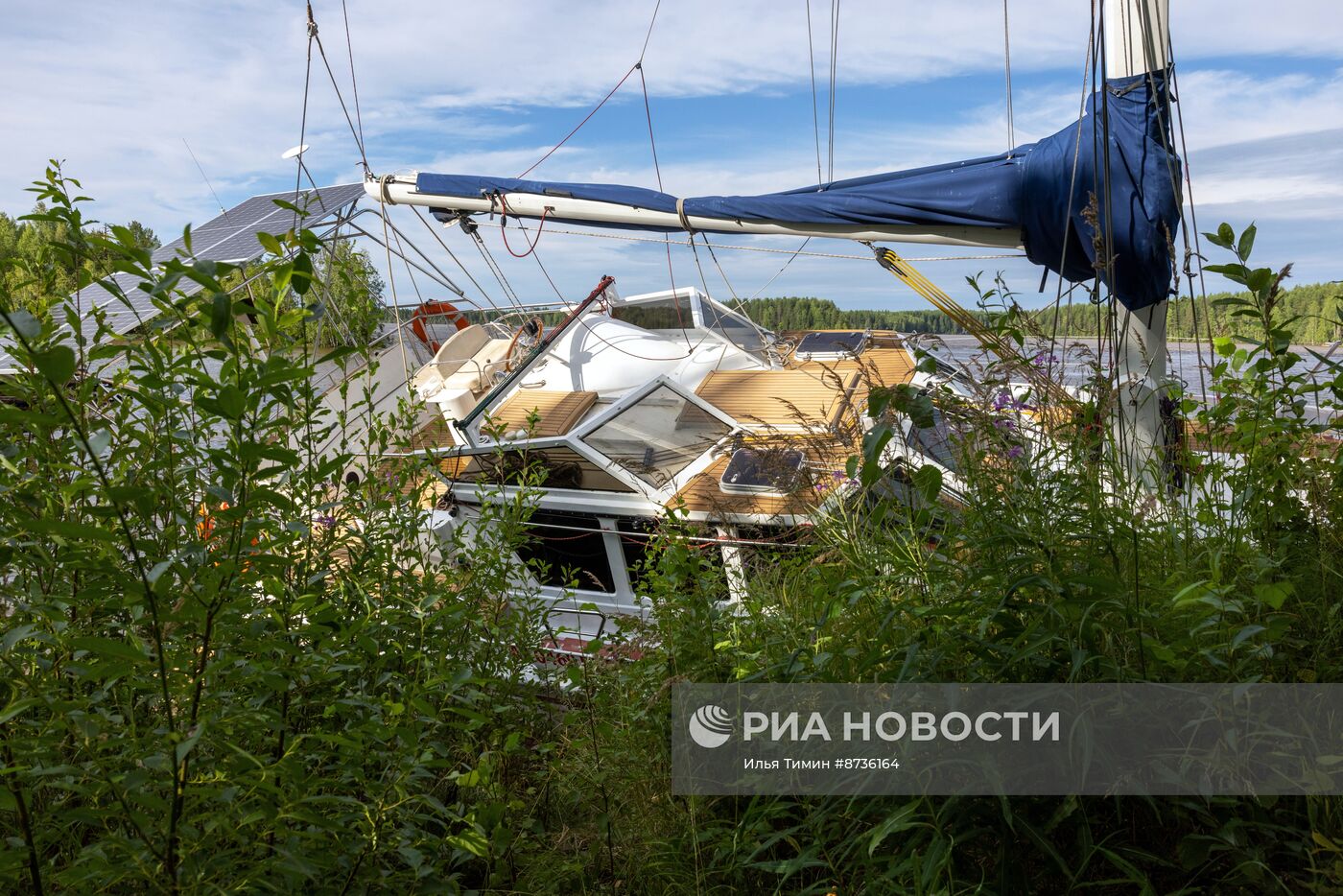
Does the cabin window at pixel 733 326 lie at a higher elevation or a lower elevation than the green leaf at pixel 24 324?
higher

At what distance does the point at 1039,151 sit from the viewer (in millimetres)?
4113

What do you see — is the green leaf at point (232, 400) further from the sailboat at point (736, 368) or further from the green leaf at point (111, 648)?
the sailboat at point (736, 368)

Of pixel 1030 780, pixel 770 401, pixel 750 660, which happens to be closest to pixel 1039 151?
pixel 770 401

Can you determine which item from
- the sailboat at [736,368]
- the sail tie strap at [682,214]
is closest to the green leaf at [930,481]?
the sailboat at [736,368]

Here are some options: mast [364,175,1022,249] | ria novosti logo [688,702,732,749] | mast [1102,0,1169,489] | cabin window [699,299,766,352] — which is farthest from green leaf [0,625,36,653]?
cabin window [699,299,766,352]

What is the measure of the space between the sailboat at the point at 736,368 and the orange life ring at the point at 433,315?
54 centimetres

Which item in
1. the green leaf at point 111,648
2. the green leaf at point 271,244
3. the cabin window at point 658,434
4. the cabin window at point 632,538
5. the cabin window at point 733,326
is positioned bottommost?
the cabin window at point 632,538

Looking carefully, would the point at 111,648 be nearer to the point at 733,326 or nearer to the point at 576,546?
the point at 576,546

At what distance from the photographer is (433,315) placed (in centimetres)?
939

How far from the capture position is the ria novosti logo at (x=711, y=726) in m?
2.08

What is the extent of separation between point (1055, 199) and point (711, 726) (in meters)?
3.01

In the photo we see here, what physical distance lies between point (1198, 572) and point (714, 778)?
44.2 inches

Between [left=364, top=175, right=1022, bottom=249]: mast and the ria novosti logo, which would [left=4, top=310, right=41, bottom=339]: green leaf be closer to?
the ria novosti logo

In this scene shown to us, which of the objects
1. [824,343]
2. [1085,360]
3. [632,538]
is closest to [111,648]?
[1085,360]
